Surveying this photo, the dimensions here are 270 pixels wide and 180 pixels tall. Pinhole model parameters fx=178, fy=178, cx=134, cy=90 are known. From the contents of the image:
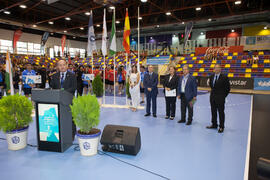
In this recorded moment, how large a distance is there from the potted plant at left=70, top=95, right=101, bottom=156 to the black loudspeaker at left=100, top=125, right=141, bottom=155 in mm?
208

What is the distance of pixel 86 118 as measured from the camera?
2752 millimetres

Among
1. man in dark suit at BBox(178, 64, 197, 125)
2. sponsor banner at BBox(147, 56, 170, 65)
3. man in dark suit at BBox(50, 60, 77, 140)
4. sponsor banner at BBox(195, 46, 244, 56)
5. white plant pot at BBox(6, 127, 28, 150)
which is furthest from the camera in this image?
sponsor banner at BBox(147, 56, 170, 65)

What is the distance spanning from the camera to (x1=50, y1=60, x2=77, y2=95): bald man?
3471mm

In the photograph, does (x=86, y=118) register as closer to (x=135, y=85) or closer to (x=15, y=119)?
(x=15, y=119)

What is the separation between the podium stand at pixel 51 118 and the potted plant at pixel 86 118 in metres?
0.30

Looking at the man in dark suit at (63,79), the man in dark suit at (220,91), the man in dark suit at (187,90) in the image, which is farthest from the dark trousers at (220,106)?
the man in dark suit at (63,79)

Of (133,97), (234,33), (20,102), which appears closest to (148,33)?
(234,33)

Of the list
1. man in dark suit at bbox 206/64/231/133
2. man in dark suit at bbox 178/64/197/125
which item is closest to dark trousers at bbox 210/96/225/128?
man in dark suit at bbox 206/64/231/133

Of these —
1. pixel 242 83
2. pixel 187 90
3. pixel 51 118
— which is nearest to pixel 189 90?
pixel 187 90

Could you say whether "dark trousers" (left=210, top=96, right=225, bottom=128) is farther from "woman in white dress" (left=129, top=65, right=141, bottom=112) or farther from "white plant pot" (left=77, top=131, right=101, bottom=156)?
"white plant pot" (left=77, top=131, right=101, bottom=156)

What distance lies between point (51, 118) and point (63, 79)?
89cm

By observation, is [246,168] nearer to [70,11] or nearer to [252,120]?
[252,120]

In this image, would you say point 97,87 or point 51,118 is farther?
point 97,87

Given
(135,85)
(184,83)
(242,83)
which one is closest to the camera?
(184,83)
